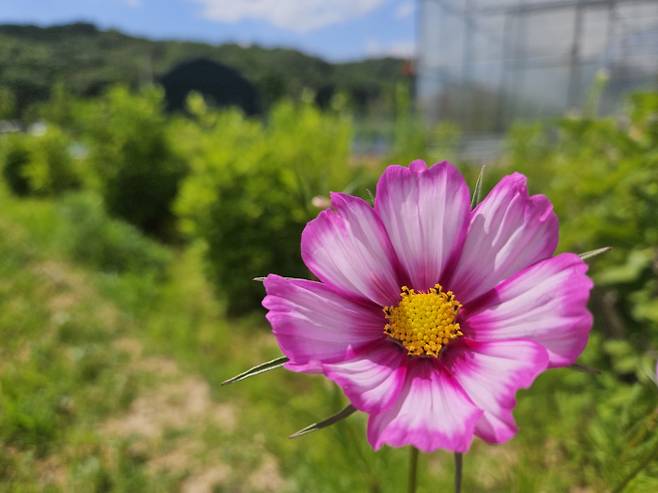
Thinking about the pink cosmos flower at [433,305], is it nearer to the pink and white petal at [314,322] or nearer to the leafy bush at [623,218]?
the pink and white petal at [314,322]

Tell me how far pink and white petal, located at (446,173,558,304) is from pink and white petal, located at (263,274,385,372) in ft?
0.23

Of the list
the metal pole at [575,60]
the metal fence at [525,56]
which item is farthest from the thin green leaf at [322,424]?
the metal pole at [575,60]

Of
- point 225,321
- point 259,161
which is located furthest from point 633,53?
point 225,321

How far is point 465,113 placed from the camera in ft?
23.6

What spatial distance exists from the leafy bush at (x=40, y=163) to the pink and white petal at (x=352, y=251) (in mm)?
4824

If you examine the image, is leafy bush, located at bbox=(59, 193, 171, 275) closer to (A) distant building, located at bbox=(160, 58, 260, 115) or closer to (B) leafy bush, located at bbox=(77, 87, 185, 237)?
(B) leafy bush, located at bbox=(77, 87, 185, 237)

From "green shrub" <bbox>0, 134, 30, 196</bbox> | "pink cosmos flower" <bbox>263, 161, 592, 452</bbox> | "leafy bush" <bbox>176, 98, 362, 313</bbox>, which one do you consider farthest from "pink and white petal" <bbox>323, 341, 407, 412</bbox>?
"green shrub" <bbox>0, 134, 30, 196</bbox>

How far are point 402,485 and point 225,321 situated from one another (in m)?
1.56

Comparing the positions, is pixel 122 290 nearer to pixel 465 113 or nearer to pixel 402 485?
pixel 402 485

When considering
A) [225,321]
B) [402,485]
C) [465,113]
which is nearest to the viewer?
[402,485]

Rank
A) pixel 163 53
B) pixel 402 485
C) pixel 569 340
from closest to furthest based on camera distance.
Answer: pixel 569 340 → pixel 402 485 → pixel 163 53

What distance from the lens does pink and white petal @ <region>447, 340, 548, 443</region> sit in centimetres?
25

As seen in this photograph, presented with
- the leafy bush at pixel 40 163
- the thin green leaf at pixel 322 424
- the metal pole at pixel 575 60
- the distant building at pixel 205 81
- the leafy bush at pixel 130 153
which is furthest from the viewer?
the metal pole at pixel 575 60

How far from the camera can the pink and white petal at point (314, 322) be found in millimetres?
275
